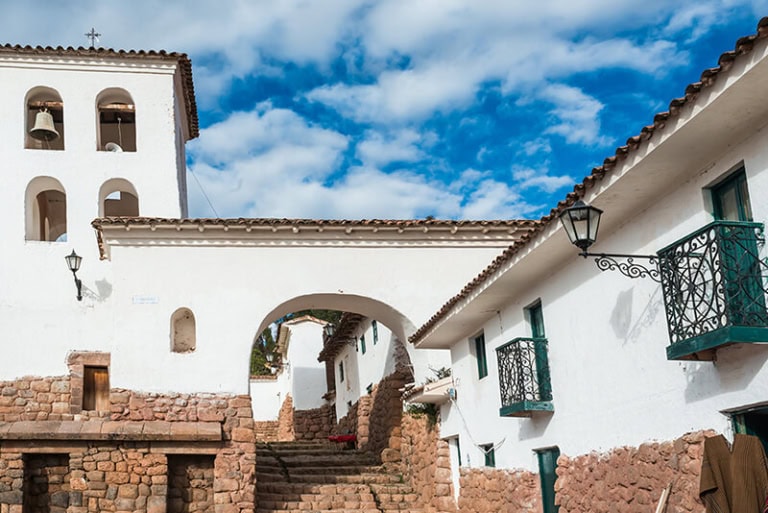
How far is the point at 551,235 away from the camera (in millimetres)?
10469

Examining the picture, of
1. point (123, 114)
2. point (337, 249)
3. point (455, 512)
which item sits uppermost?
point (123, 114)

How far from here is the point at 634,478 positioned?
9367mm

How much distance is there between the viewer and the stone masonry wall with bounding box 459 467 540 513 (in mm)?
12578

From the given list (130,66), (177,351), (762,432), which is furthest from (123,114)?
(762,432)

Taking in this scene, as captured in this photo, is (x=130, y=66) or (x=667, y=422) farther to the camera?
(x=130, y=66)

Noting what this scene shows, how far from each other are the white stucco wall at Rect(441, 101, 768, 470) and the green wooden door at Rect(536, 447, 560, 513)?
141mm

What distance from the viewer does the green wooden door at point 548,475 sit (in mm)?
12078

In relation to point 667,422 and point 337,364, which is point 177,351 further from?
point 337,364

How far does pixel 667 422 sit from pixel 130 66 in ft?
51.6

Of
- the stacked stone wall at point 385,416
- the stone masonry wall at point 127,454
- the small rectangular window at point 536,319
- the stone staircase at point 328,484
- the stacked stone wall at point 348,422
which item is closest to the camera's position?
the small rectangular window at point 536,319

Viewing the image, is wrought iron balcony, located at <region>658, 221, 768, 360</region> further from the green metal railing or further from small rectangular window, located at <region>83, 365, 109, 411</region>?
small rectangular window, located at <region>83, 365, 109, 411</region>

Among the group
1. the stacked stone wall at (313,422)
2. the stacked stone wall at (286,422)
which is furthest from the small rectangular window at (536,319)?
the stacked stone wall at (286,422)

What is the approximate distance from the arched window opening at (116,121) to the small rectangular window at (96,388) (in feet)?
16.2

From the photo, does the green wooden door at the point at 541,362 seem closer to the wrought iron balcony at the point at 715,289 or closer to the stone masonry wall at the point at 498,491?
the stone masonry wall at the point at 498,491
